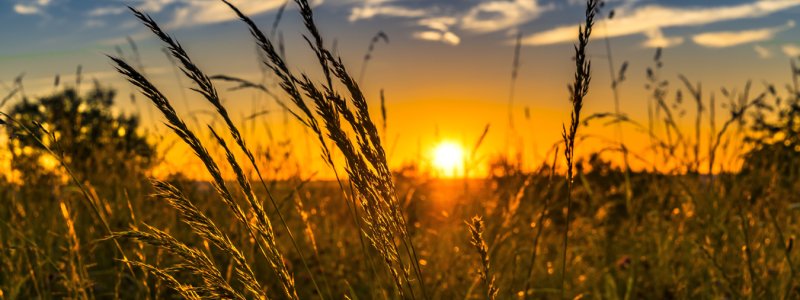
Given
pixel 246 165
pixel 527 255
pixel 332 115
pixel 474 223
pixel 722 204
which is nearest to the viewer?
pixel 332 115

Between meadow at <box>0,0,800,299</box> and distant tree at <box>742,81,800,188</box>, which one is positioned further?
distant tree at <box>742,81,800,188</box>

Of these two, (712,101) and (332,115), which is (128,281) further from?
(712,101)

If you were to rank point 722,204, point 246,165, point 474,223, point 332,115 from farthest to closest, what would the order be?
point 246,165, point 722,204, point 474,223, point 332,115

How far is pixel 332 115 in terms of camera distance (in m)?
1.33

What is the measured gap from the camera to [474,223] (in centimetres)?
143

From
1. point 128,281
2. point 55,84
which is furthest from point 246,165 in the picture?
point 55,84

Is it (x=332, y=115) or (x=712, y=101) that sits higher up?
(x=712, y=101)

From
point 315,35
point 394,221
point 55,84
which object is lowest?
point 394,221

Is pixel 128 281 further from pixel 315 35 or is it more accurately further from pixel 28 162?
pixel 315 35

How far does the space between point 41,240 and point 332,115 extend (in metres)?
3.24

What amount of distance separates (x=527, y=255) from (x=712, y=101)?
1.54m

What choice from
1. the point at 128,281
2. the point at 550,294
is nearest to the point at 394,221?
the point at 550,294

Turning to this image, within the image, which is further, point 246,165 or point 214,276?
point 246,165

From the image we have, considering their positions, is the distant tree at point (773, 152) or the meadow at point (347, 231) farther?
the distant tree at point (773, 152)
